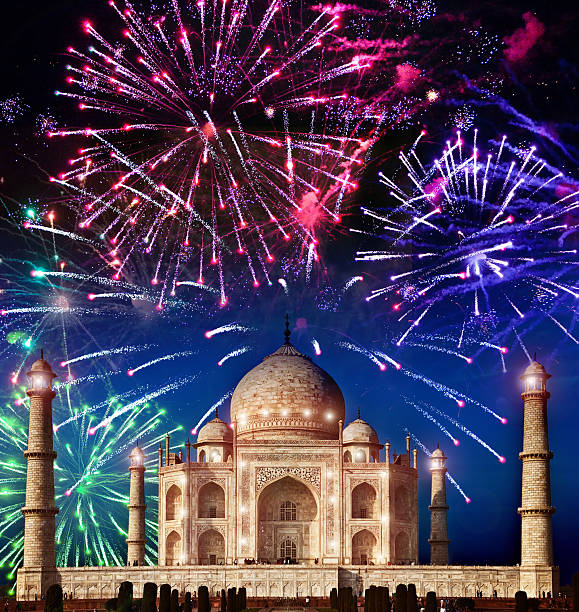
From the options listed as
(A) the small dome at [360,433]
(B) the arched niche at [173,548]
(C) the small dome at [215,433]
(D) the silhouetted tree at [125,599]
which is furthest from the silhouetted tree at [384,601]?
(C) the small dome at [215,433]

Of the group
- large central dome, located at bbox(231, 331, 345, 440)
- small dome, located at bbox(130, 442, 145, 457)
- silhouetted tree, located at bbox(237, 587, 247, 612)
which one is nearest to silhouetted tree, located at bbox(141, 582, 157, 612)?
silhouetted tree, located at bbox(237, 587, 247, 612)

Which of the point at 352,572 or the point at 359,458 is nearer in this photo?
the point at 352,572

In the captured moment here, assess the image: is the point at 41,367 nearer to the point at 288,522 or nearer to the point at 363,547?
the point at 288,522

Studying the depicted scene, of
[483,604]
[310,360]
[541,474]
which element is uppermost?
[310,360]

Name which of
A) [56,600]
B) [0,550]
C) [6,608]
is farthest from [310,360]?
[56,600]

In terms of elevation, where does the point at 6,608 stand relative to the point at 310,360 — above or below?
below

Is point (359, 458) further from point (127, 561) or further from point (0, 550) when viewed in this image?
point (0, 550)

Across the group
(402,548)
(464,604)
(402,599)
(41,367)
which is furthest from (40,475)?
(402,599)

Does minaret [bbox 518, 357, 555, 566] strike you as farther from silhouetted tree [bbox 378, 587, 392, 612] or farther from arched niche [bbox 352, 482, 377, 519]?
silhouetted tree [bbox 378, 587, 392, 612]
